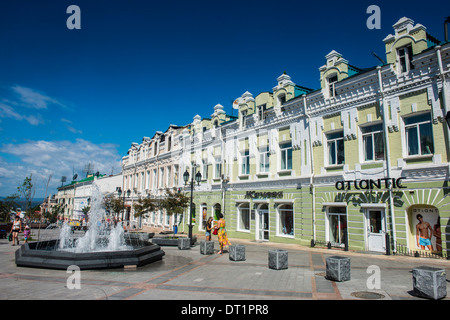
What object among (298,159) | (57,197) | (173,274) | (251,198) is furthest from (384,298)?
(57,197)

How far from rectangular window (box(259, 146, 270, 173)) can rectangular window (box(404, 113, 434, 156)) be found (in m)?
9.81

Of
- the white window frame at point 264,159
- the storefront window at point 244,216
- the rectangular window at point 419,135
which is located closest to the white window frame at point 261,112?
the white window frame at point 264,159

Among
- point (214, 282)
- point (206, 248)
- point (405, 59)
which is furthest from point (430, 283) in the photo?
point (405, 59)

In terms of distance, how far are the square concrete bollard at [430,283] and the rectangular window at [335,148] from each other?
1061 cm

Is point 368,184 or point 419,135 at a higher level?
point 419,135

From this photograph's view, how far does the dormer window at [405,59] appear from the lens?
1447 cm

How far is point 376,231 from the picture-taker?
15062mm

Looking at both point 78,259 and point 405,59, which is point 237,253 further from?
point 405,59

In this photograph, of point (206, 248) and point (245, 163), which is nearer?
point (206, 248)

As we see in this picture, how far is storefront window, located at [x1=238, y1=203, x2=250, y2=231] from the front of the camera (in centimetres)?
2356

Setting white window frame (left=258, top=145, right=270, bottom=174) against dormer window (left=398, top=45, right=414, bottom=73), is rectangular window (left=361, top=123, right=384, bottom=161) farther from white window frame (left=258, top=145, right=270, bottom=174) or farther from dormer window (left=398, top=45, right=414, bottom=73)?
white window frame (left=258, top=145, right=270, bottom=174)

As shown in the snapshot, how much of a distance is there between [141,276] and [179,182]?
76.2ft

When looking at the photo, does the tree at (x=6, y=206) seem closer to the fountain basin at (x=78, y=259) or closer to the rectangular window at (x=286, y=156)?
the fountain basin at (x=78, y=259)

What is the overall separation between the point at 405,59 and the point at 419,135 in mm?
3955
